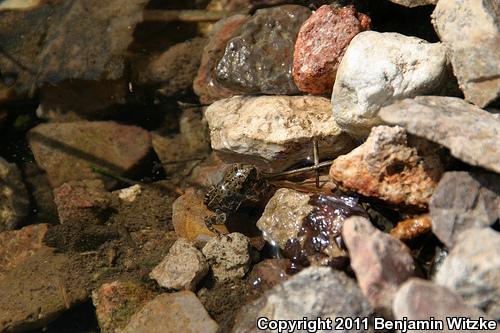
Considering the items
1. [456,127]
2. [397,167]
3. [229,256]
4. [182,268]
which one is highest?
[456,127]

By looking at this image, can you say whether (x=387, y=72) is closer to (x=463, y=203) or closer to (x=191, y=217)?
(x=463, y=203)

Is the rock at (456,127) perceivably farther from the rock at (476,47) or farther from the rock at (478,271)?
the rock at (478,271)

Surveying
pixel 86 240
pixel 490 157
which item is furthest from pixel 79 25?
pixel 490 157

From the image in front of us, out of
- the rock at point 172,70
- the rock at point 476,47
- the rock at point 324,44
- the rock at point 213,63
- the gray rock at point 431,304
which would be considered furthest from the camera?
the rock at point 172,70

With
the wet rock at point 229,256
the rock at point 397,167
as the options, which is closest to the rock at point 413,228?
the rock at point 397,167

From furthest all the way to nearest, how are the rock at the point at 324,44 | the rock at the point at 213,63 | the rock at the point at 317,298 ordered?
the rock at the point at 213,63 → the rock at the point at 324,44 → the rock at the point at 317,298

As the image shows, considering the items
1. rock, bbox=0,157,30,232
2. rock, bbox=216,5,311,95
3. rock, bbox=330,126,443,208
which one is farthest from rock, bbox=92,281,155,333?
rock, bbox=216,5,311,95

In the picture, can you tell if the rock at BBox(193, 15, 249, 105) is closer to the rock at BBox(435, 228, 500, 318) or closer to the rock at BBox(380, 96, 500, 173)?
the rock at BBox(380, 96, 500, 173)

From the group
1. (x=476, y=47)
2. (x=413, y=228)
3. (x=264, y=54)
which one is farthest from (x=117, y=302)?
(x=476, y=47)
